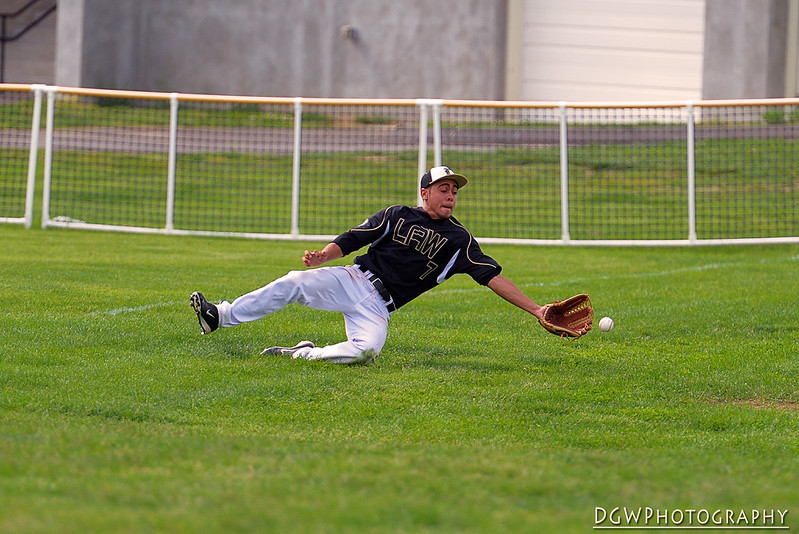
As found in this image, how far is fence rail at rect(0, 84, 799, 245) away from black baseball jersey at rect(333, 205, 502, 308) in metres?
7.41

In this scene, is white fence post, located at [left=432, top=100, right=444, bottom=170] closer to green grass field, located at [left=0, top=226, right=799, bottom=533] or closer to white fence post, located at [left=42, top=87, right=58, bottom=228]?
green grass field, located at [left=0, top=226, right=799, bottom=533]

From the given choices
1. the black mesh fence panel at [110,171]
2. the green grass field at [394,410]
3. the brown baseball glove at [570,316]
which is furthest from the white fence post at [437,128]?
the brown baseball glove at [570,316]

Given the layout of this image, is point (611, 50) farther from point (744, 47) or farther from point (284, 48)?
point (284, 48)

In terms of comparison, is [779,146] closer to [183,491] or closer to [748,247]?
[748,247]

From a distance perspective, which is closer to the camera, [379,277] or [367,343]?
[367,343]

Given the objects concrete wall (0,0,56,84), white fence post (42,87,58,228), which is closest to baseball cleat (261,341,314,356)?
white fence post (42,87,58,228)

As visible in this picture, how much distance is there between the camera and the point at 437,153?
14.6 meters

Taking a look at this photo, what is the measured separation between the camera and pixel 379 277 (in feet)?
25.9

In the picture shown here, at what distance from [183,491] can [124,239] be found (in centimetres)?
1079

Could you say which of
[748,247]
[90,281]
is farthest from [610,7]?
[90,281]

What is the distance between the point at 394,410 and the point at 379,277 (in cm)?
158

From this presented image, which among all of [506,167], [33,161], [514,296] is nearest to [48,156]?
[33,161]

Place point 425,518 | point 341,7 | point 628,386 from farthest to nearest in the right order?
point 341,7
point 628,386
point 425,518

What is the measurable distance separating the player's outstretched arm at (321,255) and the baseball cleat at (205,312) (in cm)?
75
